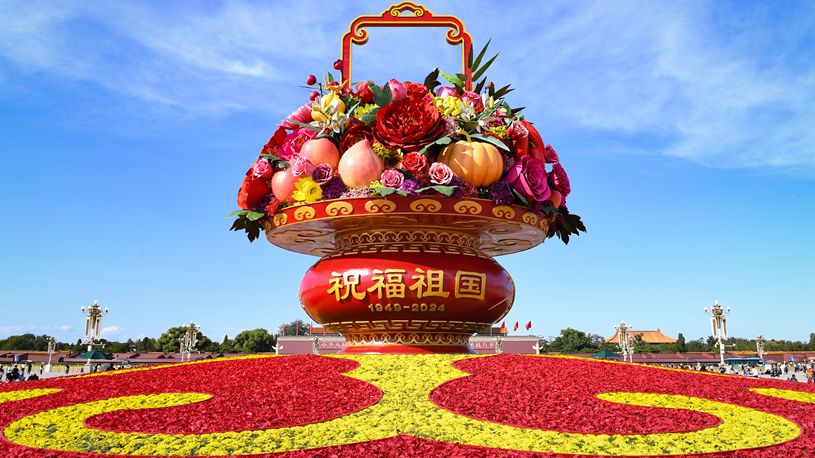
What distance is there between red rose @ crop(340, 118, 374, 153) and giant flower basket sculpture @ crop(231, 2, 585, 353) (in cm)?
2

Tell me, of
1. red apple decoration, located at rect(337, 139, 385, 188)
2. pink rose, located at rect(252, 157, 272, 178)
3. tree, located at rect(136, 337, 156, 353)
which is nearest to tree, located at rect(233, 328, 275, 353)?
tree, located at rect(136, 337, 156, 353)

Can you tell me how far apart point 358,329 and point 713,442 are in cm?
558

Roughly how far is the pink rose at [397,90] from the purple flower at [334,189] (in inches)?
59.4

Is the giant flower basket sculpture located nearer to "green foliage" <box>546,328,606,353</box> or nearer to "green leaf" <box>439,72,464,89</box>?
"green leaf" <box>439,72,464,89</box>

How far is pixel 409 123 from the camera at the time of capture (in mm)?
8820

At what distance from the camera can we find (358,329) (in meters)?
9.41

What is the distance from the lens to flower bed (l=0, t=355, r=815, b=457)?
4539 mm

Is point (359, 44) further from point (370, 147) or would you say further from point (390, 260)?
point (390, 260)

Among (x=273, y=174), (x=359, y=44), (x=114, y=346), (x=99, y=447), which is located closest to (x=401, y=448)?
(x=99, y=447)

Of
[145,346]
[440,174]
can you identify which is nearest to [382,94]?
[440,174]

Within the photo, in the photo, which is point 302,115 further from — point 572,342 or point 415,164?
point 572,342

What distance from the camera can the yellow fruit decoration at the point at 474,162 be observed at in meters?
8.78

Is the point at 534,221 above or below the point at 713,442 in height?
above

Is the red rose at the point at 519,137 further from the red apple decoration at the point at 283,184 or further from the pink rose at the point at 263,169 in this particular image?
the pink rose at the point at 263,169
